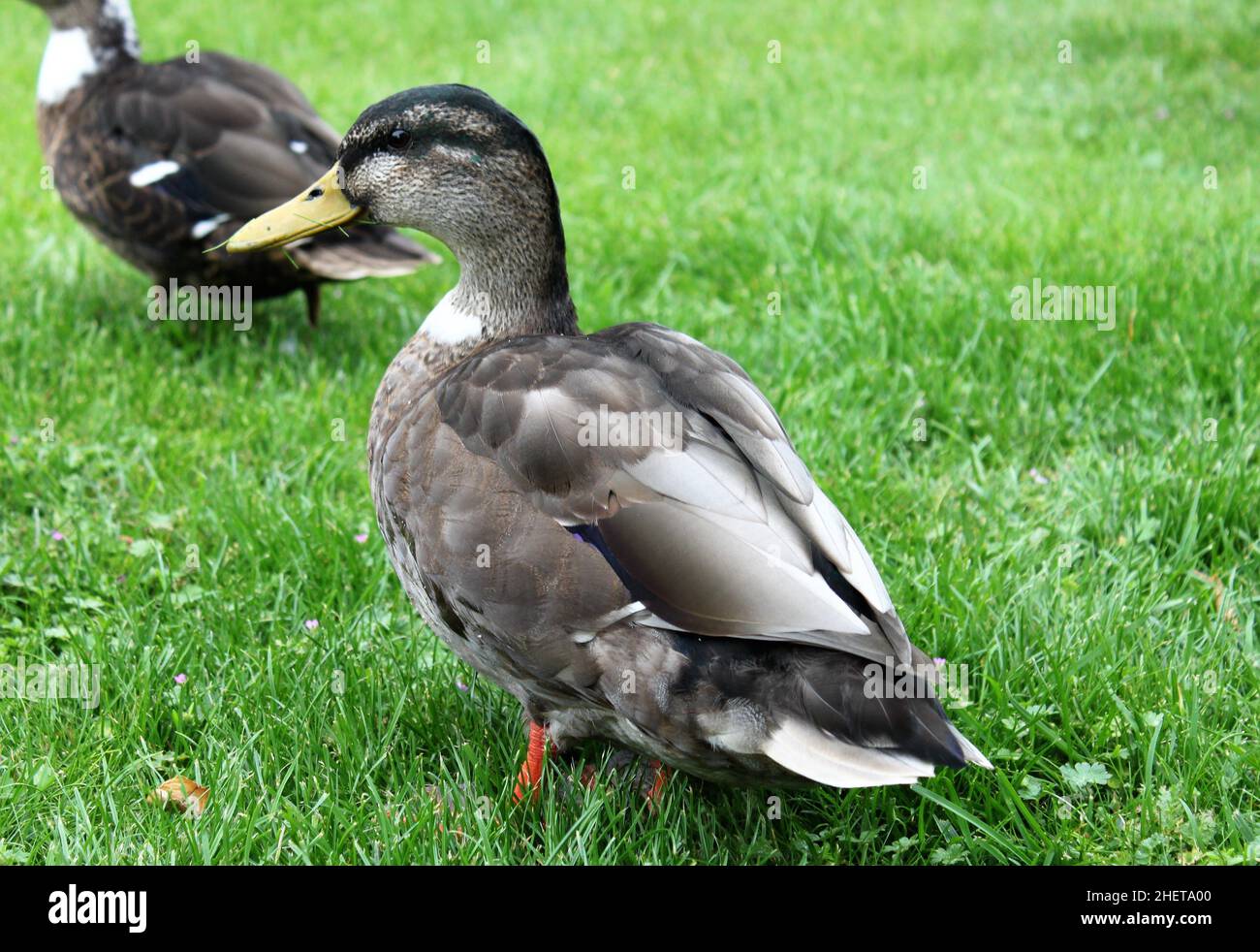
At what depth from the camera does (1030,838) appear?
2.38 meters

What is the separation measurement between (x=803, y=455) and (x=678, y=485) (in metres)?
1.56

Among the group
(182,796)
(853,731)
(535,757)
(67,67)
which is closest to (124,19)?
(67,67)

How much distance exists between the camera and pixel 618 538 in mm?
2201

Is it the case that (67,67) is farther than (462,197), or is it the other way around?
(67,67)

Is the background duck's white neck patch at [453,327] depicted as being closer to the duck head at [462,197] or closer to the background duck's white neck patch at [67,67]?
the duck head at [462,197]

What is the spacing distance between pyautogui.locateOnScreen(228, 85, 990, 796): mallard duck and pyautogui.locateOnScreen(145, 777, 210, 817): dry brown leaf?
0.54 m

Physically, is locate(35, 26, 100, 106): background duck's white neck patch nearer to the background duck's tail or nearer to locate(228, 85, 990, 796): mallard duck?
locate(228, 85, 990, 796): mallard duck

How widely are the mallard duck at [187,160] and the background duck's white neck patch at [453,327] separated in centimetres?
157

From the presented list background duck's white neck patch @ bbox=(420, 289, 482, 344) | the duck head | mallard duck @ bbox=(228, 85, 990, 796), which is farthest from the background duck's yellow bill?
background duck's white neck patch @ bbox=(420, 289, 482, 344)

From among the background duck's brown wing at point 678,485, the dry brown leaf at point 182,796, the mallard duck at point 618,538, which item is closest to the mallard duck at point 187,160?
the mallard duck at point 618,538

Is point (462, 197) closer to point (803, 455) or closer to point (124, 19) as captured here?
point (803, 455)

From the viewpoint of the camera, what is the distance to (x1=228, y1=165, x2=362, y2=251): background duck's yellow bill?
2.85 metres

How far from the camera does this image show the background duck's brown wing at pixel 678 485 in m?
2.12
